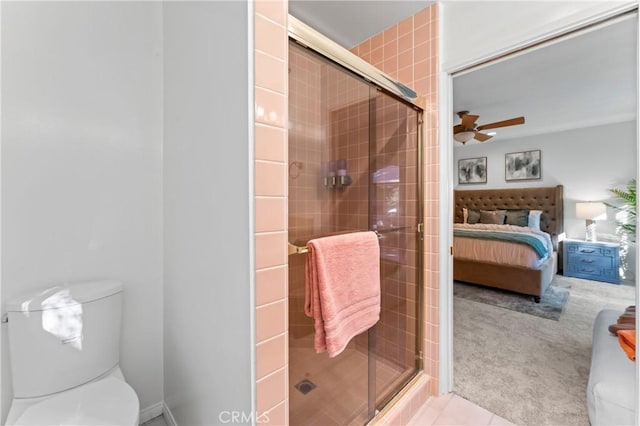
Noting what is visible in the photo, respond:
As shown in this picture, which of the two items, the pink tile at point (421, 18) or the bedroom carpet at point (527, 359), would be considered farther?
the pink tile at point (421, 18)

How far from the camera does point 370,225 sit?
1464 mm

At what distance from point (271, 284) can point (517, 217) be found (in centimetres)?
498

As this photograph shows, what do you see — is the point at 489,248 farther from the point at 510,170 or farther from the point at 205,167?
the point at 205,167

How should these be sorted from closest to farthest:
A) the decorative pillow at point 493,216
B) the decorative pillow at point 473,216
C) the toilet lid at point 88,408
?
the toilet lid at point 88,408 < the decorative pillow at point 493,216 < the decorative pillow at point 473,216

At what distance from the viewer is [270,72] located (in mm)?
794

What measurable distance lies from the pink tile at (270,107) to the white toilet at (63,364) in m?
1.15

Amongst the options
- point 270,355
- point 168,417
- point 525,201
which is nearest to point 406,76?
point 270,355

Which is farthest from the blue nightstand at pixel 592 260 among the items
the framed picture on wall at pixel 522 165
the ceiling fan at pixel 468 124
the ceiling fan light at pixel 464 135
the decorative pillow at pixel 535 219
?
the ceiling fan light at pixel 464 135

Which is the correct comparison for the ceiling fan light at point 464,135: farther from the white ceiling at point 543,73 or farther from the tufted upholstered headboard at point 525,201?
the tufted upholstered headboard at point 525,201

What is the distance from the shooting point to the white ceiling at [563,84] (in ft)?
6.82

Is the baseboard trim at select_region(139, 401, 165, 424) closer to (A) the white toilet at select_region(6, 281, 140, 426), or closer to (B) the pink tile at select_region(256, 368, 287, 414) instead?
(A) the white toilet at select_region(6, 281, 140, 426)

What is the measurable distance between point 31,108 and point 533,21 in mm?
2387

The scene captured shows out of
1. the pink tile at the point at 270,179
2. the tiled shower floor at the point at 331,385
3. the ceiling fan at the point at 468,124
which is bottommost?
the tiled shower floor at the point at 331,385

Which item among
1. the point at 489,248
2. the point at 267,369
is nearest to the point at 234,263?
the point at 267,369
